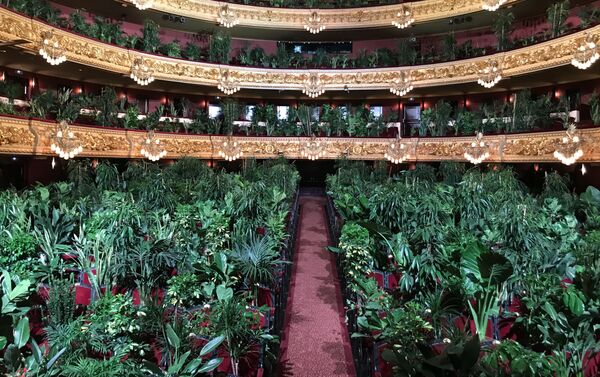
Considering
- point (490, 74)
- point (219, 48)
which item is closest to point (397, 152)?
point (490, 74)

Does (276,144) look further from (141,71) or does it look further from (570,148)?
(570,148)

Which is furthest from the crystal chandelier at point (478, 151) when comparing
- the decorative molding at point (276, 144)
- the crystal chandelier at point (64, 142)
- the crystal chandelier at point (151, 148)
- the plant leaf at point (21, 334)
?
the plant leaf at point (21, 334)

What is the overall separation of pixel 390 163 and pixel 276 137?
20.6 feet

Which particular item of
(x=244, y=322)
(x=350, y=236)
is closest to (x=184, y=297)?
(x=244, y=322)

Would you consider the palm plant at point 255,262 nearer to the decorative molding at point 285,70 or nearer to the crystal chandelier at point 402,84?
the decorative molding at point 285,70

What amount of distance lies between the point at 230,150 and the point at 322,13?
30.3 ft

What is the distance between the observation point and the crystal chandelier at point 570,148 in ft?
45.8

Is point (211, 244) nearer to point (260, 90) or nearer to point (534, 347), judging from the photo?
point (534, 347)

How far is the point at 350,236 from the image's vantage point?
22.2ft

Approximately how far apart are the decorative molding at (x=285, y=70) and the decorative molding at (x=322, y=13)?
5.39 ft

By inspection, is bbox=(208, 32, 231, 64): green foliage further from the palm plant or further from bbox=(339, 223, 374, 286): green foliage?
the palm plant

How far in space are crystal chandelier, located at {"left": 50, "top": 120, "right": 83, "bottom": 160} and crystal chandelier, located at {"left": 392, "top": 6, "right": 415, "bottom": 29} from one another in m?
16.3

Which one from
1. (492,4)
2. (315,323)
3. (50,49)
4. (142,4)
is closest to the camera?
(315,323)

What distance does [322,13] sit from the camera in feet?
76.1
